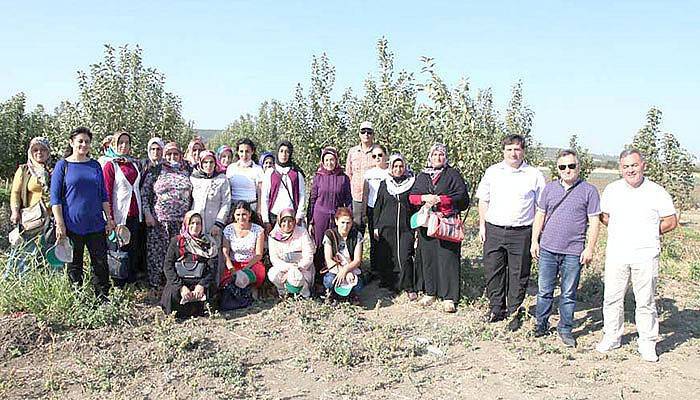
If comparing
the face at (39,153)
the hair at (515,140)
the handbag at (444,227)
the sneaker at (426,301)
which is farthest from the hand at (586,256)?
the face at (39,153)

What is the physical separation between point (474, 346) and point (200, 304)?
2764mm

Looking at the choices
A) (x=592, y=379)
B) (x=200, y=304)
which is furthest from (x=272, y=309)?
(x=592, y=379)

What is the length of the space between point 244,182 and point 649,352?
443 centimetres

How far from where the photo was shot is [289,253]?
20.6 feet

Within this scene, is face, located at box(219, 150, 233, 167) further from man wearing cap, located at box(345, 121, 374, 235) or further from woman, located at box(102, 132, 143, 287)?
man wearing cap, located at box(345, 121, 374, 235)

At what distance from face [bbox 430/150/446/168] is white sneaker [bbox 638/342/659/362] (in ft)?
8.39

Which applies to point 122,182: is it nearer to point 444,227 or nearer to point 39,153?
point 39,153

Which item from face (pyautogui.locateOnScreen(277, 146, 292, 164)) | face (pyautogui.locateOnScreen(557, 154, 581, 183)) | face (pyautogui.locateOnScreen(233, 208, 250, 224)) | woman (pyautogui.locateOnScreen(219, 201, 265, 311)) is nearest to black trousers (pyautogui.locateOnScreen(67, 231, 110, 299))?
woman (pyautogui.locateOnScreen(219, 201, 265, 311))

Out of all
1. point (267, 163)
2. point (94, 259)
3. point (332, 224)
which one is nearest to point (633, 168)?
point (332, 224)

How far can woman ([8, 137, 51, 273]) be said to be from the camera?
562 cm

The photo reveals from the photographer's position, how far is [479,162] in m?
7.66

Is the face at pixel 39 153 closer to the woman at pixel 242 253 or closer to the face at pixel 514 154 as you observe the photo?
the woman at pixel 242 253

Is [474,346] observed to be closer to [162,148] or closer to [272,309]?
[272,309]

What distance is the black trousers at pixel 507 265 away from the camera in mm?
5500
